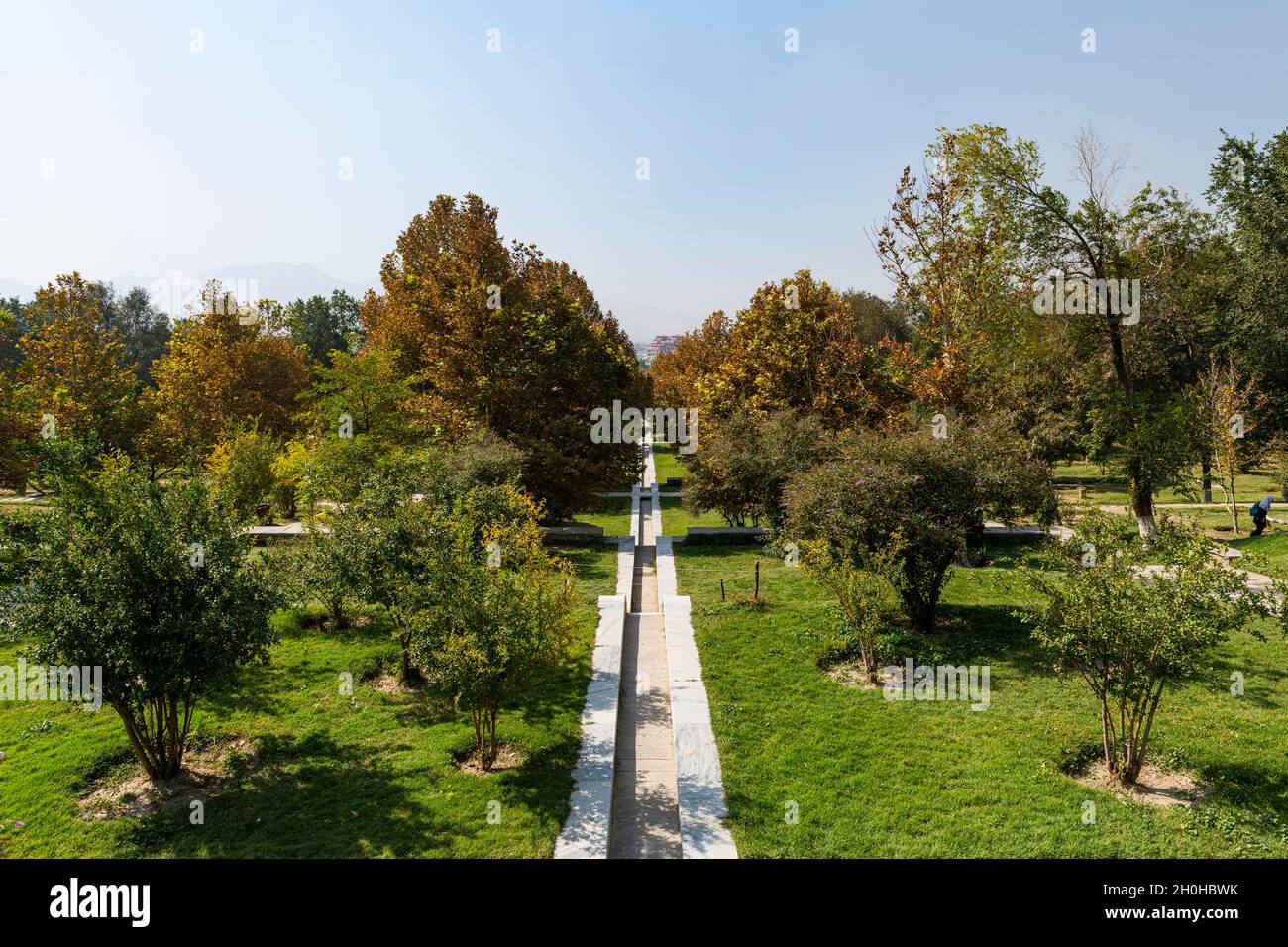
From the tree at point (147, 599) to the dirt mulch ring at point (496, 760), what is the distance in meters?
2.48

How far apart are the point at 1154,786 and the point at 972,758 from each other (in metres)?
1.73

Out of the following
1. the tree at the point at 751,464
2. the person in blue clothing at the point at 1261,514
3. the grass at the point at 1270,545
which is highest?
the tree at the point at 751,464

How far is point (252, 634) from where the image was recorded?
24.0 feet

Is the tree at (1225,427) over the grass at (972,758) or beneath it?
over

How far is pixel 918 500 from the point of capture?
11656mm

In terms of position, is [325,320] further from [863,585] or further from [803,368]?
[863,585]

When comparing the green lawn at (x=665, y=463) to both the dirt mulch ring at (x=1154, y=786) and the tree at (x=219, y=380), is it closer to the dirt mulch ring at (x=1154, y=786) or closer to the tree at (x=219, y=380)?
the tree at (x=219, y=380)

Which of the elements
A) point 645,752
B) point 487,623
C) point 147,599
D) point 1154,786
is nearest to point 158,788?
point 147,599

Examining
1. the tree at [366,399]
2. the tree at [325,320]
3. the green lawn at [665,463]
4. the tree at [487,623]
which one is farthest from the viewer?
the tree at [325,320]

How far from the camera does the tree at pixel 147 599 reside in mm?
6536

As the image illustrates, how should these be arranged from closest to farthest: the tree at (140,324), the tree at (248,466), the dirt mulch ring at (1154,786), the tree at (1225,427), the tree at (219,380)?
the dirt mulch ring at (1154,786), the tree at (1225,427), the tree at (248,466), the tree at (219,380), the tree at (140,324)

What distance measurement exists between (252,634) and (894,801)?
6814mm

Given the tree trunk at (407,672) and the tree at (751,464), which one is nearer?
the tree trunk at (407,672)

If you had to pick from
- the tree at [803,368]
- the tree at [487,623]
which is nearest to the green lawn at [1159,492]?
the tree at [803,368]
